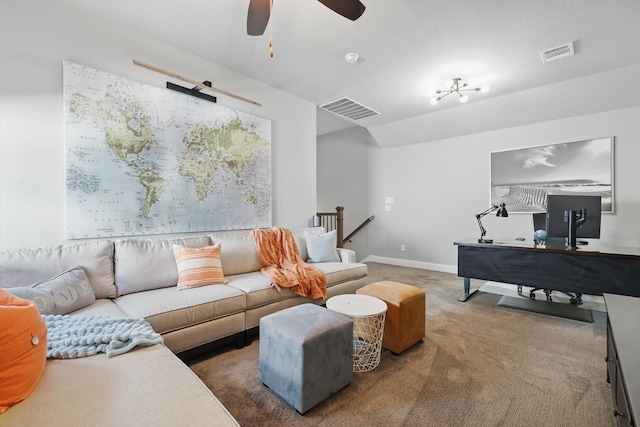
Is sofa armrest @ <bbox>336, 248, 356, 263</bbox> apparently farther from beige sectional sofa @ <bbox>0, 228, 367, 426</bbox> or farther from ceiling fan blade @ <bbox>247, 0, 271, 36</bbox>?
ceiling fan blade @ <bbox>247, 0, 271, 36</bbox>

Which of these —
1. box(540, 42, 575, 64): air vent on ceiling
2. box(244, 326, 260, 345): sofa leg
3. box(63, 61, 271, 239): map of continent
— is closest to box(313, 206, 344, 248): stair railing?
box(63, 61, 271, 239): map of continent

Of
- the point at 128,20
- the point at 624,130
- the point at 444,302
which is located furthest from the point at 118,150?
the point at 624,130

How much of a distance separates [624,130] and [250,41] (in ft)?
15.4

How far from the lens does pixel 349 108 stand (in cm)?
434

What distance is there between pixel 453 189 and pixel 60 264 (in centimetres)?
517

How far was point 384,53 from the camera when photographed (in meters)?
2.81

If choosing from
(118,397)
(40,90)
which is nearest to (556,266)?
(118,397)

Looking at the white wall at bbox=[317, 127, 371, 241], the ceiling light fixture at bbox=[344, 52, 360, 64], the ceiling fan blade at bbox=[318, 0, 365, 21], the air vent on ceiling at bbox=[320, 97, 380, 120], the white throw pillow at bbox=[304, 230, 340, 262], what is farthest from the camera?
the white wall at bbox=[317, 127, 371, 241]

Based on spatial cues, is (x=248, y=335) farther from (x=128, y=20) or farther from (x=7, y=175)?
(x=128, y=20)

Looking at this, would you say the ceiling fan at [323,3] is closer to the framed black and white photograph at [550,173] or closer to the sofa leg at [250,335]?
the sofa leg at [250,335]

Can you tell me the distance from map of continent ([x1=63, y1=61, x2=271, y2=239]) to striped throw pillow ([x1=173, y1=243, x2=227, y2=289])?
51 cm

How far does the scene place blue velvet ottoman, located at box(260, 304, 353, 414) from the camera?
1.47 meters

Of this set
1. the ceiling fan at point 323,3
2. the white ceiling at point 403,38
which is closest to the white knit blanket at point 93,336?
the ceiling fan at point 323,3

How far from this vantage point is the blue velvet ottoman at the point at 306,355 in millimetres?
1473
